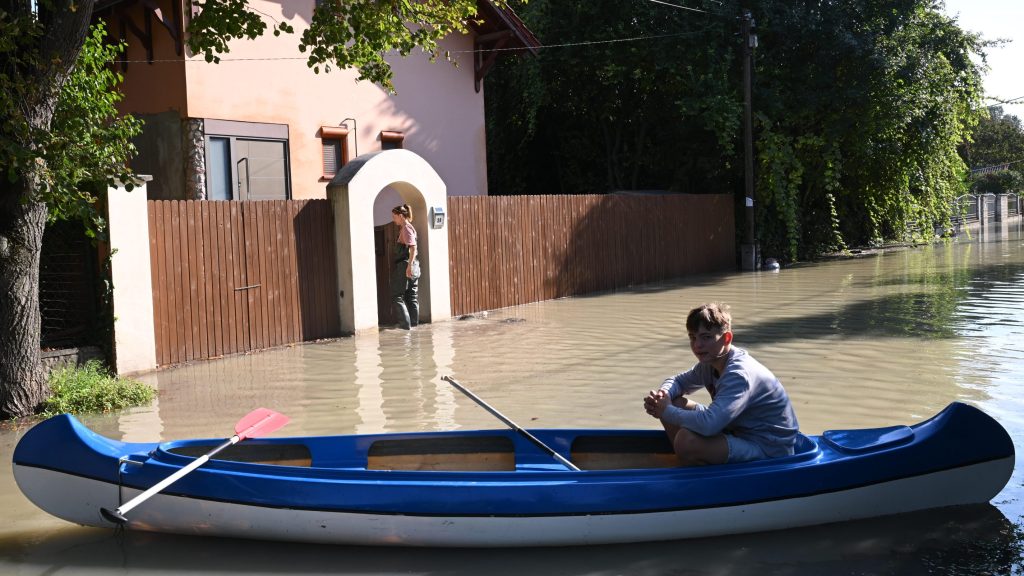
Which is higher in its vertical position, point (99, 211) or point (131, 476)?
point (99, 211)

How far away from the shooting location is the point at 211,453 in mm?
5449

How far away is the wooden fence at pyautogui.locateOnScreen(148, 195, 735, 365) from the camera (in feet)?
38.8

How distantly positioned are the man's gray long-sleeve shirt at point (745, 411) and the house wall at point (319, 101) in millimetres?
12459

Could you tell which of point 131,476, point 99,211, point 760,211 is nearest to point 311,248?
point 99,211

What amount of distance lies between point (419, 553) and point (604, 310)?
1154 centimetres

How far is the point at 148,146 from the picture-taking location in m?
16.2

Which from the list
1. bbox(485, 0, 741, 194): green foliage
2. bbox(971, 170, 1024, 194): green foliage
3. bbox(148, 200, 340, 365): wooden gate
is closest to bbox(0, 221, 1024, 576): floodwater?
bbox(148, 200, 340, 365): wooden gate

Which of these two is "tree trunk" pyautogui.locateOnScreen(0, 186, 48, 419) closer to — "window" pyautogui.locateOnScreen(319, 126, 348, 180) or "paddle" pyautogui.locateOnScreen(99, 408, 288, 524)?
"paddle" pyautogui.locateOnScreen(99, 408, 288, 524)

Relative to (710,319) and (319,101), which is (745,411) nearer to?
(710,319)

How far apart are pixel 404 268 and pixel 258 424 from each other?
8636 mm

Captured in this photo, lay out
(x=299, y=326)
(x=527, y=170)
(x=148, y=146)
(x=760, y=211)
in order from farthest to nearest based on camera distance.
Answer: (x=527, y=170) → (x=760, y=211) → (x=148, y=146) → (x=299, y=326)

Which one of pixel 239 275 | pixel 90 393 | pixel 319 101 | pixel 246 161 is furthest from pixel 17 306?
pixel 319 101

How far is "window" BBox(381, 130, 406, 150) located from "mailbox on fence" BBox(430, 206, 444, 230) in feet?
13.9

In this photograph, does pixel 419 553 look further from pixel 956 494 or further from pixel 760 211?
pixel 760 211
